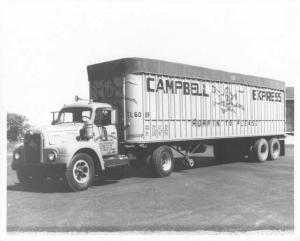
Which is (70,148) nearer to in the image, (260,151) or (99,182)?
(99,182)

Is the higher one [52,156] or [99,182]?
[52,156]

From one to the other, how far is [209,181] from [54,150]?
4.53 meters

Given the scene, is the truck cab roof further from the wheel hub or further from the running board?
the wheel hub

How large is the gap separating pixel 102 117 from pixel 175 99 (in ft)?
9.19

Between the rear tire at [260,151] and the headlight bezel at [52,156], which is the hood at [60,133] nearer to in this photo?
the headlight bezel at [52,156]

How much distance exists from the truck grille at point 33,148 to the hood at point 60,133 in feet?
0.75

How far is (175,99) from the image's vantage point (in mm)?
12656

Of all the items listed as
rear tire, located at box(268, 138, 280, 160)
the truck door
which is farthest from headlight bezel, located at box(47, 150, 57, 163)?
rear tire, located at box(268, 138, 280, 160)

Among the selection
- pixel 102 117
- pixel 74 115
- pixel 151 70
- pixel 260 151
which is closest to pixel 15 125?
pixel 74 115

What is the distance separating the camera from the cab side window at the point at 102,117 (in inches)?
430

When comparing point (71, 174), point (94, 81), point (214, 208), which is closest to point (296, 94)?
point (214, 208)

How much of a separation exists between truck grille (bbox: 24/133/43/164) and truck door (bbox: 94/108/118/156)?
5.36 ft

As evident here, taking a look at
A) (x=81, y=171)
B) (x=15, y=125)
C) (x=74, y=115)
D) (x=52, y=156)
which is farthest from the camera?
(x=15, y=125)

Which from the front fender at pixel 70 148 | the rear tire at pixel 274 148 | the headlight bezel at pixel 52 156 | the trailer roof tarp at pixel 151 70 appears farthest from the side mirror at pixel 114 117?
the rear tire at pixel 274 148
